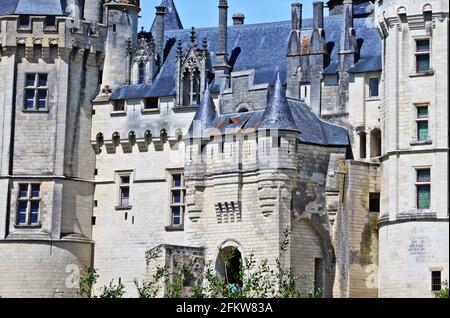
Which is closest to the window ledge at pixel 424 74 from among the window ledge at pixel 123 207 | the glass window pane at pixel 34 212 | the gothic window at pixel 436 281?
the gothic window at pixel 436 281

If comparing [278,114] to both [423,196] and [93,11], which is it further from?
[93,11]

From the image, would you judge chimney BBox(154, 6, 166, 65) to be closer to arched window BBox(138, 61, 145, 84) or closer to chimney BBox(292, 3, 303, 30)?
arched window BBox(138, 61, 145, 84)

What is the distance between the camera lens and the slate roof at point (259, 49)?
54631mm

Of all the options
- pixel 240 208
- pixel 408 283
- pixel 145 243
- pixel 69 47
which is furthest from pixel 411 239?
pixel 69 47

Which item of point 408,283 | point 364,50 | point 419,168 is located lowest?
point 408,283

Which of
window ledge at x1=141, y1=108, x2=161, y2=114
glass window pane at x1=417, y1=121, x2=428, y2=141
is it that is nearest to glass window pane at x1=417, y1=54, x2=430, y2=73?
glass window pane at x1=417, y1=121, x2=428, y2=141

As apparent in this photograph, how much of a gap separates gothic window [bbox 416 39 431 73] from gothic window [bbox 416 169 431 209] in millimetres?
3125

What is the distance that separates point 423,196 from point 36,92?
48.8 ft

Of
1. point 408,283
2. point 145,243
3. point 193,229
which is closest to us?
point 408,283

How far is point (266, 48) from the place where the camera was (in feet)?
188

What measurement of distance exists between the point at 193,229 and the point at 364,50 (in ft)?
27.0

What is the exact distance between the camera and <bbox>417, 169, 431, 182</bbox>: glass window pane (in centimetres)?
4912

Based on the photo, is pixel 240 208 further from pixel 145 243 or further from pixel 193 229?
pixel 145 243

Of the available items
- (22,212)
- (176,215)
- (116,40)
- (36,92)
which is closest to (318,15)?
(116,40)
